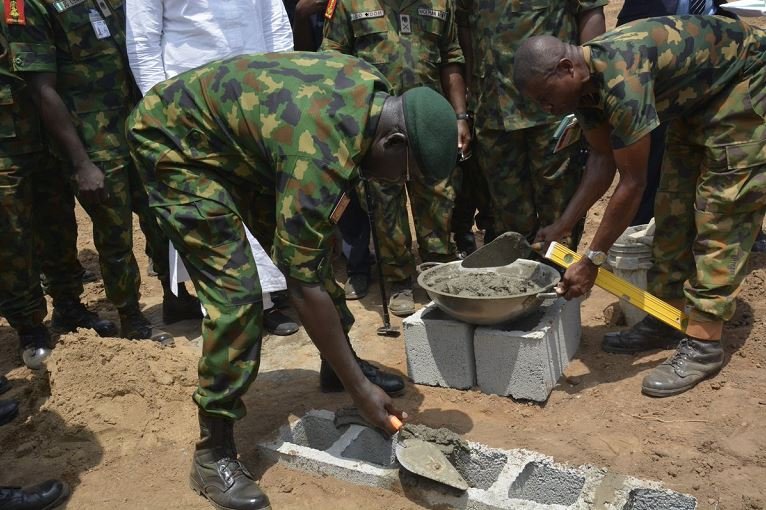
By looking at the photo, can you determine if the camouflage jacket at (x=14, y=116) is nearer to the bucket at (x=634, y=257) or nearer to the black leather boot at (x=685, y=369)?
the bucket at (x=634, y=257)

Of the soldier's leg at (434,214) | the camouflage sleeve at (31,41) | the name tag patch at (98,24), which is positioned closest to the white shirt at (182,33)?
the name tag patch at (98,24)

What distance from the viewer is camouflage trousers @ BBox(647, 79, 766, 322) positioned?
3.57m

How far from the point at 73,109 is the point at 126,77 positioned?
0.39m

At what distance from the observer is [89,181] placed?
14.3ft

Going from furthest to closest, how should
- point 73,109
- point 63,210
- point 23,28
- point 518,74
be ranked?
point 63,210
point 73,109
point 23,28
point 518,74

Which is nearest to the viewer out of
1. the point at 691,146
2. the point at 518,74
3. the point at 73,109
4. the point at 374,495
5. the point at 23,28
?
the point at 374,495

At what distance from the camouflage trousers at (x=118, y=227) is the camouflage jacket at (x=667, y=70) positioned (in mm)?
2732

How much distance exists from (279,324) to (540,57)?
2.53 meters

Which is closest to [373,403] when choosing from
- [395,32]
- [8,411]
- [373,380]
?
[373,380]

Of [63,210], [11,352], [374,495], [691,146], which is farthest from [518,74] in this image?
[11,352]

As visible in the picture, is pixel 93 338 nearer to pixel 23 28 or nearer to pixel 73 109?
pixel 73 109

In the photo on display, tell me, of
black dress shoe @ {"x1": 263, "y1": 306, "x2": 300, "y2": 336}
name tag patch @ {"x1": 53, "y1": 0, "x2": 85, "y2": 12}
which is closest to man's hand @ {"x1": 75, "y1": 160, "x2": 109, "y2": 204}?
name tag patch @ {"x1": 53, "y1": 0, "x2": 85, "y2": 12}

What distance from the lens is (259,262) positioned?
4664 mm

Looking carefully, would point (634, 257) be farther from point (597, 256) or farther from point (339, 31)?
point (339, 31)
